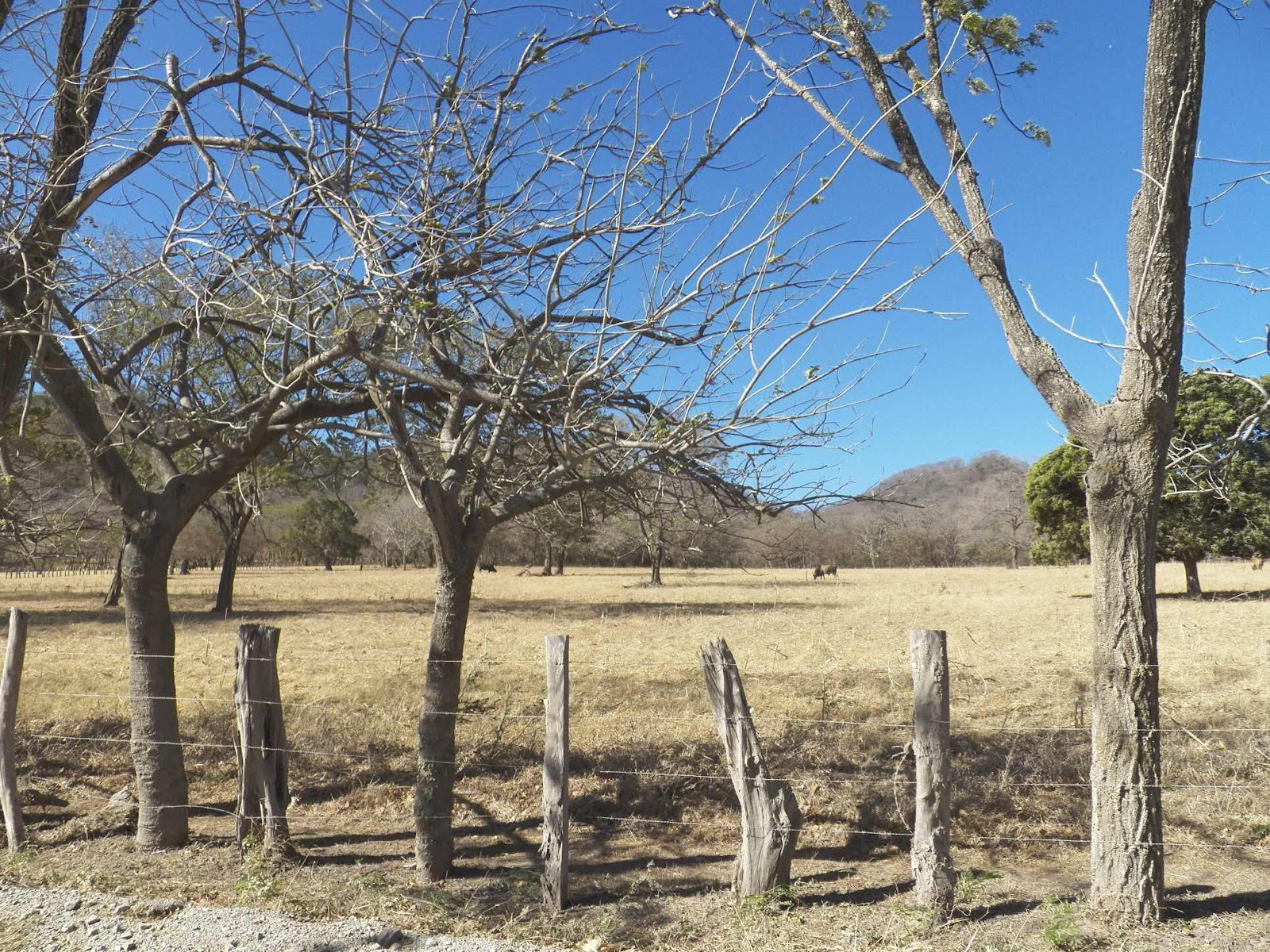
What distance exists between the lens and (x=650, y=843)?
6.23m

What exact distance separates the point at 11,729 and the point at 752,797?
5083 millimetres

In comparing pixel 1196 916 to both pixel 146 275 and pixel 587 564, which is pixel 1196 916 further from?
pixel 587 564

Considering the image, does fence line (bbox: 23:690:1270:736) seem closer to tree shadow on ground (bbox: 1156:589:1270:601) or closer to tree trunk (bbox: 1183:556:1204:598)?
tree shadow on ground (bbox: 1156:589:1270:601)

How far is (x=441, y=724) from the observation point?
5363 millimetres

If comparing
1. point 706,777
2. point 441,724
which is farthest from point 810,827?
point 441,724

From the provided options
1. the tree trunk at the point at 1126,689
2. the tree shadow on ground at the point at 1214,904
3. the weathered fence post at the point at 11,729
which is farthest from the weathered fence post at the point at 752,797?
the weathered fence post at the point at 11,729

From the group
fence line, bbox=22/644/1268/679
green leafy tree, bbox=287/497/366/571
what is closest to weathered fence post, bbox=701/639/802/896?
fence line, bbox=22/644/1268/679

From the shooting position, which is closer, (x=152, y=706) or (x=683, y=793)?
(x=152, y=706)

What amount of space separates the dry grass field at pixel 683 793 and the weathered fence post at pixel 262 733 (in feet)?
0.86

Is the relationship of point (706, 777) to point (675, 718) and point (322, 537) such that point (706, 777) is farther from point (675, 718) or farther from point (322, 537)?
point (322, 537)

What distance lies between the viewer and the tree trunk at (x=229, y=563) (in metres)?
21.3

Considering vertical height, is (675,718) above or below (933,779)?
below

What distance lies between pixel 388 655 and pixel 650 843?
9299mm

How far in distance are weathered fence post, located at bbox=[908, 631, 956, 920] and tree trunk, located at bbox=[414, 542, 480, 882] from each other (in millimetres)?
2667
